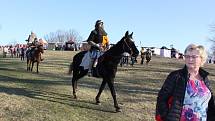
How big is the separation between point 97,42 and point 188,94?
32.7ft

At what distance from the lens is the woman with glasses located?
253 inches

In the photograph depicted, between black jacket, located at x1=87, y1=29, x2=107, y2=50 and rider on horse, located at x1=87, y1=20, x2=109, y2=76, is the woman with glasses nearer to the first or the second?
rider on horse, located at x1=87, y1=20, x2=109, y2=76

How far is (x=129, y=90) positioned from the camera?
20.5 metres

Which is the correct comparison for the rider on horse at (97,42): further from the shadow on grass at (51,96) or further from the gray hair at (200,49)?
the gray hair at (200,49)

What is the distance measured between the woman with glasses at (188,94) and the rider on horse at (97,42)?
9.42 metres

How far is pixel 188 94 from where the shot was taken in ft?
21.1

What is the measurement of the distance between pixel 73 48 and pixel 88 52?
6344 centimetres

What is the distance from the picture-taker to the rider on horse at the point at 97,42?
15992mm

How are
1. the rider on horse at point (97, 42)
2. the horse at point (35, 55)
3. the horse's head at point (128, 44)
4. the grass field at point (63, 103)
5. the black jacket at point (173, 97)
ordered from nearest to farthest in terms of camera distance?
1. the black jacket at point (173, 97)
2. the grass field at point (63, 103)
3. the horse's head at point (128, 44)
4. the rider on horse at point (97, 42)
5. the horse at point (35, 55)

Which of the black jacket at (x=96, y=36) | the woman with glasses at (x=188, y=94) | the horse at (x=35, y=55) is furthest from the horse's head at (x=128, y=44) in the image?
the horse at (x=35, y=55)

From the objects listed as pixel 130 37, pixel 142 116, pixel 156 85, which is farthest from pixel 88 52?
pixel 156 85

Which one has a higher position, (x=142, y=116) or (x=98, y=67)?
(x=98, y=67)

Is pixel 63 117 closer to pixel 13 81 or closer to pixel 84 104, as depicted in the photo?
pixel 84 104

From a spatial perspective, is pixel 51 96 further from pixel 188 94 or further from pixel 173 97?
A: pixel 188 94
